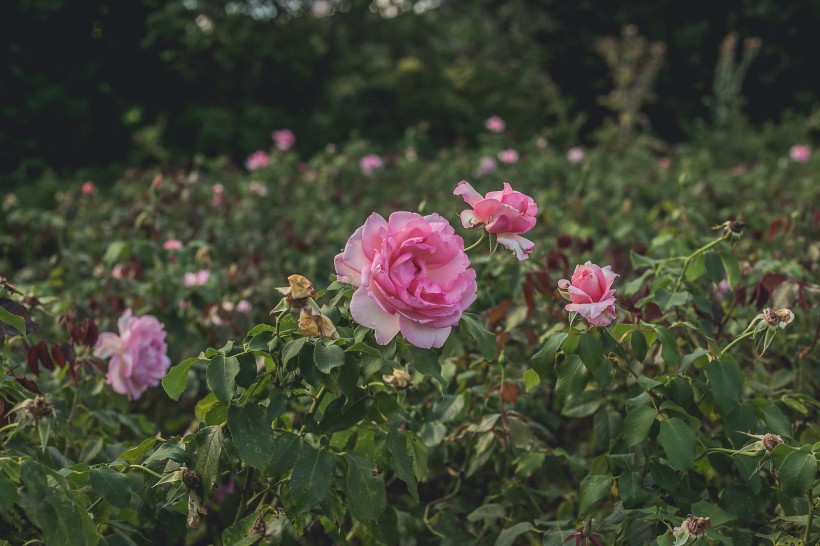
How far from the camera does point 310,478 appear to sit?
4.54 ft

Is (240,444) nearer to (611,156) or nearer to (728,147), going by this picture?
(611,156)

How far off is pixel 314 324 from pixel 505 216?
33 cm

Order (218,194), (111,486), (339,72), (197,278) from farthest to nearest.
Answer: (339,72), (218,194), (197,278), (111,486)

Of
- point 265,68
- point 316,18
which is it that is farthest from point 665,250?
point 316,18

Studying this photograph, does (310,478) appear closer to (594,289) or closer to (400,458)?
(400,458)

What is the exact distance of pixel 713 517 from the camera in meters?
1.46

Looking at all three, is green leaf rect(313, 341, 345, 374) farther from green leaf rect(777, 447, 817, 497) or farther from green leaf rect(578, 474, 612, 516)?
green leaf rect(777, 447, 817, 497)

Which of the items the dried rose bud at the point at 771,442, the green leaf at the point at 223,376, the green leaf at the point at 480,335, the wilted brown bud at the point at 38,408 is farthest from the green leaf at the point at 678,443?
the wilted brown bud at the point at 38,408

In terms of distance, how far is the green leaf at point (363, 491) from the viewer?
141cm

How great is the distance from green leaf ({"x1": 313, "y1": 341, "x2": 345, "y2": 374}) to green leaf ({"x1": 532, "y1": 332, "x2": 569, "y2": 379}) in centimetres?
39

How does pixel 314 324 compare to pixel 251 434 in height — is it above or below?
above

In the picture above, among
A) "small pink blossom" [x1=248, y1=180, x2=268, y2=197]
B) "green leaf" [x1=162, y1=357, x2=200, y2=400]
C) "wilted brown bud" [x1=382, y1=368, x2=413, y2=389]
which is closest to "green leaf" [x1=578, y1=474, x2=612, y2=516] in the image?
"wilted brown bud" [x1=382, y1=368, x2=413, y2=389]

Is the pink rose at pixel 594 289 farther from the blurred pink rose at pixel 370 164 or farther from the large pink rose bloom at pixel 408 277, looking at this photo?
the blurred pink rose at pixel 370 164

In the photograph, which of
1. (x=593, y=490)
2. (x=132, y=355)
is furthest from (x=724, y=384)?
(x=132, y=355)
